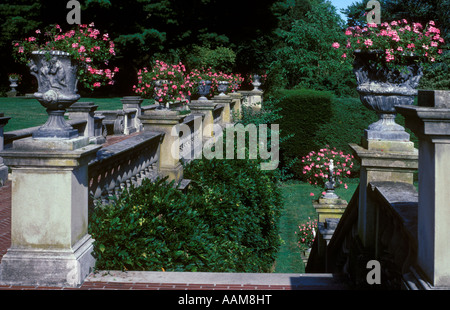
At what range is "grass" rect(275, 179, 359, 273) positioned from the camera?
1252 cm

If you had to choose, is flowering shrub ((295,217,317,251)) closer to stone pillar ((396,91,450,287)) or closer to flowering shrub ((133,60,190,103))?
flowering shrub ((133,60,190,103))

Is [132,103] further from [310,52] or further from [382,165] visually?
[310,52]

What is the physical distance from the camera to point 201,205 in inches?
296

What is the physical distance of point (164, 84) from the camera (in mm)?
12125

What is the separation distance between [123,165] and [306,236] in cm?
809

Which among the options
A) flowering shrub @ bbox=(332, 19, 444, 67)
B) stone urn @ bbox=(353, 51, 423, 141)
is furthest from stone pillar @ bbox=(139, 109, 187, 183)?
stone urn @ bbox=(353, 51, 423, 141)

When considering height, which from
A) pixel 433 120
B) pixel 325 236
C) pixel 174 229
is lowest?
pixel 325 236

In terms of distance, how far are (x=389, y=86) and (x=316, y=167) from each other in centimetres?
1454

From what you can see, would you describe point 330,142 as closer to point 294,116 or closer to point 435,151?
point 294,116

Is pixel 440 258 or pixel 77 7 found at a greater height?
pixel 77 7

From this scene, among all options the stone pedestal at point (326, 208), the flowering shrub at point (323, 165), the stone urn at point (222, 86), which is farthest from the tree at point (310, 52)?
the stone pedestal at point (326, 208)

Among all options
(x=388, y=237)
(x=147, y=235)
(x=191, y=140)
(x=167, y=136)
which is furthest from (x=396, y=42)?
(x=191, y=140)

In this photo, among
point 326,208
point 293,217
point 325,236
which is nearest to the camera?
point 325,236

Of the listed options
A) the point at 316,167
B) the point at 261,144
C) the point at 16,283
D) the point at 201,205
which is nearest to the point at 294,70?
the point at 316,167
